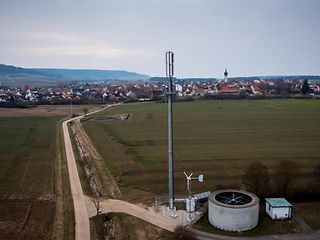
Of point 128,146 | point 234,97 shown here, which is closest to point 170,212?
point 128,146

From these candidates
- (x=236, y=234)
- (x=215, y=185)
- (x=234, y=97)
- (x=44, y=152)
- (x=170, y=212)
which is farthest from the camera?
(x=234, y=97)

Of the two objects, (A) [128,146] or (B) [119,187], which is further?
(A) [128,146]

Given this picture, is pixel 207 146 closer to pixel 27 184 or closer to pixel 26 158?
pixel 26 158

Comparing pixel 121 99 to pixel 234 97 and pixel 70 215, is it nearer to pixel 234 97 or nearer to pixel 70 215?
pixel 234 97

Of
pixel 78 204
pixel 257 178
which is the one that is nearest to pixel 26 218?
pixel 78 204

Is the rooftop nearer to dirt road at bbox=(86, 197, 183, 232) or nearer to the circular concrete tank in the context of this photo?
the circular concrete tank

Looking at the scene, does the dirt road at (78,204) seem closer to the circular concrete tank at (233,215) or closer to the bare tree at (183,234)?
the bare tree at (183,234)

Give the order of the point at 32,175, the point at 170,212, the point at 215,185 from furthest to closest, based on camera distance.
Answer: the point at 32,175, the point at 215,185, the point at 170,212

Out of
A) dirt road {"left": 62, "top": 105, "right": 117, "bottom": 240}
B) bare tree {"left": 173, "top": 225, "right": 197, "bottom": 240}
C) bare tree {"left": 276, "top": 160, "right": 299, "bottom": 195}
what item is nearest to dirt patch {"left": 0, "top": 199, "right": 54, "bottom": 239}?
dirt road {"left": 62, "top": 105, "right": 117, "bottom": 240}
